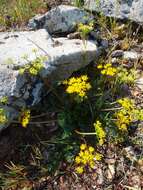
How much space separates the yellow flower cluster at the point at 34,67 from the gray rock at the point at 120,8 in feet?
4.82

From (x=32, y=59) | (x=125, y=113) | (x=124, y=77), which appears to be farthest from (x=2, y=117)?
(x=124, y=77)

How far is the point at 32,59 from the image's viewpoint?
12.8 ft

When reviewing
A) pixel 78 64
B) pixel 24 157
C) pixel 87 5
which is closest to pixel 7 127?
pixel 24 157

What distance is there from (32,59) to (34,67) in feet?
0.80

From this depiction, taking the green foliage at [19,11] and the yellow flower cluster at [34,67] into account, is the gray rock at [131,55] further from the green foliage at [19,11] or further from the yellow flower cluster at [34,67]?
the green foliage at [19,11]

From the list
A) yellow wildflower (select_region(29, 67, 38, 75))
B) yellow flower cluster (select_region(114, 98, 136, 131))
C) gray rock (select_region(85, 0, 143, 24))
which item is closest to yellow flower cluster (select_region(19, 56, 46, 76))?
yellow wildflower (select_region(29, 67, 38, 75))

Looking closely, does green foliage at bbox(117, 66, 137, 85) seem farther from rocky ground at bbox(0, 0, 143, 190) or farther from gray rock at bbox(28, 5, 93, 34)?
gray rock at bbox(28, 5, 93, 34)

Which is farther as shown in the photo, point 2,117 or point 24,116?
A: point 24,116

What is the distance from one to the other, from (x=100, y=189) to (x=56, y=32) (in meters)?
2.20

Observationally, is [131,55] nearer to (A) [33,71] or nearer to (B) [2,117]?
(A) [33,71]

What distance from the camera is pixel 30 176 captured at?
390cm

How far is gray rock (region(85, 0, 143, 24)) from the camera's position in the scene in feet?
15.6

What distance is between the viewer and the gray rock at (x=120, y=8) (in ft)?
15.6

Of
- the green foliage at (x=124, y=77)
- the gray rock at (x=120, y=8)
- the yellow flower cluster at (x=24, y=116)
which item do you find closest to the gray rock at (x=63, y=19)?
the gray rock at (x=120, y=8)
